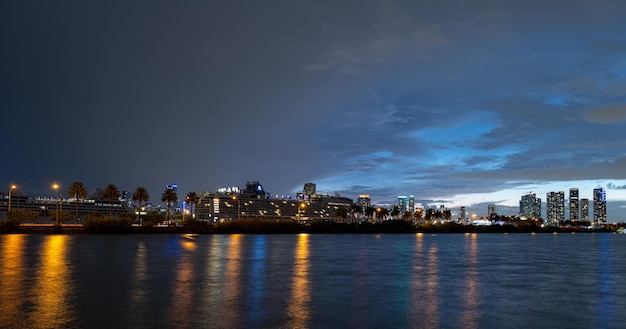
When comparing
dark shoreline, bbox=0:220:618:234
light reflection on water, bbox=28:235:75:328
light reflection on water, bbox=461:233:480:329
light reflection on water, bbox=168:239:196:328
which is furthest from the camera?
dark shoreline, bbox=0:220:618:234

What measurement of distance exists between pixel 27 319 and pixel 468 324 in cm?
1632

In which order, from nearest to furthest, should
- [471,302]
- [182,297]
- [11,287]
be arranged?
[182,297], [471,302], [11,287]

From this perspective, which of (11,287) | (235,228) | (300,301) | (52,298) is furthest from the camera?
(235,228)

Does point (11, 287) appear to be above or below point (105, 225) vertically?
above

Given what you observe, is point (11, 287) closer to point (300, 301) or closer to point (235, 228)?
point (300, 301)

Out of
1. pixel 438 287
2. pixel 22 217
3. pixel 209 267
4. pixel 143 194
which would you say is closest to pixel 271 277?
pixel 209 267

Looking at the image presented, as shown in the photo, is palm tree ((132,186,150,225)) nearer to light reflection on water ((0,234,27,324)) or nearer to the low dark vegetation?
the low dark vegetation

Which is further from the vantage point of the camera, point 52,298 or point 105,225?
point 105,225

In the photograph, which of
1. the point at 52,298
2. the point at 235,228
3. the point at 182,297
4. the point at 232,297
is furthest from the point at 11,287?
the point at 235,228

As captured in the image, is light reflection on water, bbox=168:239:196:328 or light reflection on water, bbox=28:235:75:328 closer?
light reflection on water, bbox=28:235:75:328

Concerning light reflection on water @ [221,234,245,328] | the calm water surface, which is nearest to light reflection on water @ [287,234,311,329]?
the calm water surface

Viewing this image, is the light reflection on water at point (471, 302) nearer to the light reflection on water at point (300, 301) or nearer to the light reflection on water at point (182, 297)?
the light reflection on water at point (300, 301)

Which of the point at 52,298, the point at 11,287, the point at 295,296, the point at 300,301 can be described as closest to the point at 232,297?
the point at 295,296

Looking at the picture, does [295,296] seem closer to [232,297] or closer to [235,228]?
[232,297]
